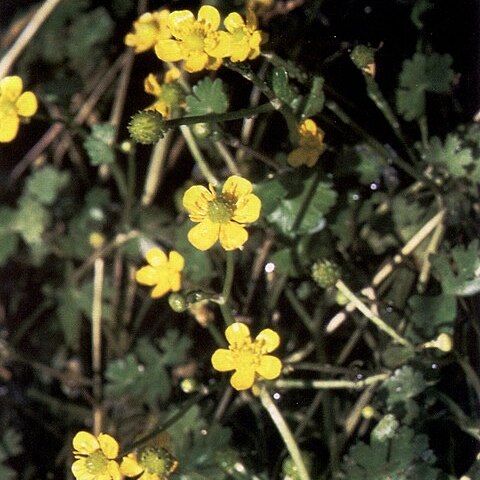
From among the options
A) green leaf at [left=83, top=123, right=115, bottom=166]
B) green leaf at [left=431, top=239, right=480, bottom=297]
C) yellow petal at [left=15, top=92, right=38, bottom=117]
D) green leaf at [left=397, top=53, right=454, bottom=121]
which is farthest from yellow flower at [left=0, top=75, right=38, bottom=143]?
green leaf at [left=431, top=239, right=480, bottom=297]

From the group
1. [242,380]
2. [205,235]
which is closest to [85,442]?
[242,380]

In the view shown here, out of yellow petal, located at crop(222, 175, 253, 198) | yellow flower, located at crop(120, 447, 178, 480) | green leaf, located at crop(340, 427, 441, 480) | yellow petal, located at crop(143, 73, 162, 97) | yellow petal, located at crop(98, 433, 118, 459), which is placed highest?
yellow petal, located at crop(143, 73, 162, 97)

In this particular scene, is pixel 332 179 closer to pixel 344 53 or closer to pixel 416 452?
pixel 344 53

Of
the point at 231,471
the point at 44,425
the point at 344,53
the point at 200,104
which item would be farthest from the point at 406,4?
the point at 44,425

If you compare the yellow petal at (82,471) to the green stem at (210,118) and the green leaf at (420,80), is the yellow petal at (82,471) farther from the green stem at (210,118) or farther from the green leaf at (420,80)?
the green leaf at (420,80)

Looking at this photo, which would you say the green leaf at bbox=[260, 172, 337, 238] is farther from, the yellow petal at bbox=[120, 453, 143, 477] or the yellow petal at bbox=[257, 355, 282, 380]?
the yellow petal at bbox=[120, 453, 143, 477]

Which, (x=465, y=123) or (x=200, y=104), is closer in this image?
(x=200, y=104)
